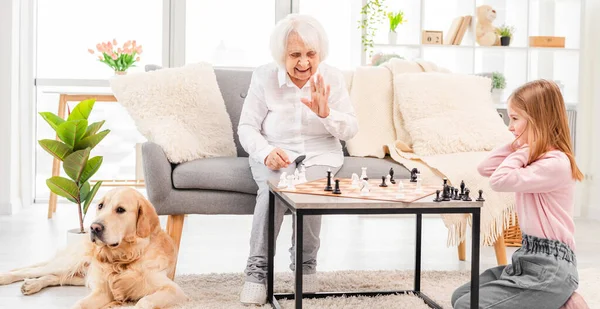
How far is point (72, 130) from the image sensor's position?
2906mm

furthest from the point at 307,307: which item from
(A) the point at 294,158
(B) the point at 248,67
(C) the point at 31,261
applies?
(B) the point at 248,67

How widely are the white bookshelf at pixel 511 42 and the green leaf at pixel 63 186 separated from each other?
2.49 meters

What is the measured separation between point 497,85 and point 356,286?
8.06 feet

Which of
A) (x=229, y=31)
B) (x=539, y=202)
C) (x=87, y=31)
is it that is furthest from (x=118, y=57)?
(x=539, y=202)

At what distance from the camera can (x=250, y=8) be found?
5.14m

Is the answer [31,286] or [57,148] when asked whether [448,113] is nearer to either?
[57,148]

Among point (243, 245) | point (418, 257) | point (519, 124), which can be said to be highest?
point (519, 124)

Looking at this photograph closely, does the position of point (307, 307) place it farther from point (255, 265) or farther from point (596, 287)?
point (596, 287)

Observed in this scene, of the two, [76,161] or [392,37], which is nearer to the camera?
[76,161]

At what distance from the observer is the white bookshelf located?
4.88 m

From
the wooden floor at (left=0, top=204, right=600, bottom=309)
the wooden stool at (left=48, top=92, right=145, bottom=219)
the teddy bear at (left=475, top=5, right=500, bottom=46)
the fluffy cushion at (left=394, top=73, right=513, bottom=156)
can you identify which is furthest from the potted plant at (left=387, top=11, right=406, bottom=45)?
the wooden stool at (left=48, top=92, right=145, bottom=219)

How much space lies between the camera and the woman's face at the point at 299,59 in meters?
2.63

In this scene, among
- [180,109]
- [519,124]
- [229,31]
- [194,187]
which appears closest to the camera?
[519,124]

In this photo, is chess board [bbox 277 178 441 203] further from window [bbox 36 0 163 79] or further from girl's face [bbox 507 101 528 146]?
window [bbox 36 0 163 79]
